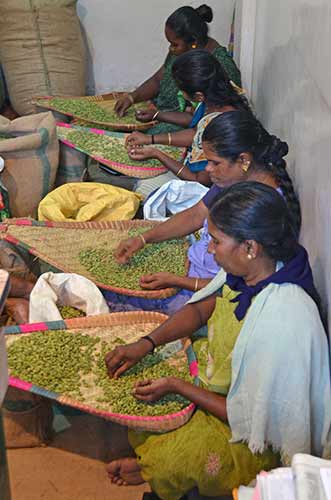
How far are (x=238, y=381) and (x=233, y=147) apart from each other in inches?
33.8

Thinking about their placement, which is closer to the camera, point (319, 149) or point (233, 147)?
point (319, 149)

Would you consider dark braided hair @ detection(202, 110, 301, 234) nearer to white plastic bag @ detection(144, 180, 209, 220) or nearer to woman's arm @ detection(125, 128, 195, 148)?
white plastic bag @ detection(144, 180, 209, 220)

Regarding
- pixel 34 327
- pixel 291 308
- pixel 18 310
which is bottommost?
pixel 18 310

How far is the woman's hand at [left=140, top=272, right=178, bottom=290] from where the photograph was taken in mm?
2504

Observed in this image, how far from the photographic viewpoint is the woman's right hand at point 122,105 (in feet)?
13.7

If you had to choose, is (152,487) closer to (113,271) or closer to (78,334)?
(78,334)

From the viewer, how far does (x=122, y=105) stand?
4207 millimetres

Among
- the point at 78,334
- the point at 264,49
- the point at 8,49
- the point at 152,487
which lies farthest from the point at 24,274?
the point at 8,49

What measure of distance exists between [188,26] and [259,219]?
82.3 inches

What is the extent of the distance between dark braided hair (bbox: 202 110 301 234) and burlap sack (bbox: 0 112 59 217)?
1.19 m

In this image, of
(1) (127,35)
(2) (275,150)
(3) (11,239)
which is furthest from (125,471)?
(1) (127,35)

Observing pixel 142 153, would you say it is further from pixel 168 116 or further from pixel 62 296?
pixel 62 296

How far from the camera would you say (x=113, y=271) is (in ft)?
8.75

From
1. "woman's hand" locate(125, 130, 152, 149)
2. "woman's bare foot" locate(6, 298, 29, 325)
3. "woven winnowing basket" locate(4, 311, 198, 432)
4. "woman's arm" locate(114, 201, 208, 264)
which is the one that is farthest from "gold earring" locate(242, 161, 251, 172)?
"woman's hand" locate(125, 130, 152, 149)
